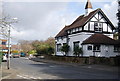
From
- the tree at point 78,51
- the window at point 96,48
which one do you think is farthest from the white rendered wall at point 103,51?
the tree at point 78,51

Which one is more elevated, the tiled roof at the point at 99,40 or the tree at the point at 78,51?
the tiled roof at the point at 99,40

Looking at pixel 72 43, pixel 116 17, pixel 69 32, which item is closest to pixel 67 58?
pixel 72 43

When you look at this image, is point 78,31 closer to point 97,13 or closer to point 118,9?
point 97,13

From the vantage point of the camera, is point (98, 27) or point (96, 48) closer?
point (96, 48)

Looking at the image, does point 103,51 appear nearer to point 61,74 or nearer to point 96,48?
point 96,48

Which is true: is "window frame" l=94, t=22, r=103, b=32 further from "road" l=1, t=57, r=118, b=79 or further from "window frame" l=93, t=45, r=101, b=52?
"road" l=1, t=57, r=118, b=79

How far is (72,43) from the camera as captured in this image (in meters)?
40.6

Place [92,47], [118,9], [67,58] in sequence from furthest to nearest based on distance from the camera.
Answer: [67,58] < [92,47] < [118,9]

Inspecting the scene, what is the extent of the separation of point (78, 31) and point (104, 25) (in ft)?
17.2

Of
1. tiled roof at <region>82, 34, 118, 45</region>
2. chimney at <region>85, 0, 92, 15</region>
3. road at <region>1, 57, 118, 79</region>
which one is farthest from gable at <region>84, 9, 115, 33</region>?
road at <region>1, 57, 118, 79</region>

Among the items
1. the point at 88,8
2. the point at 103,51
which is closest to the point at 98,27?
the point at 103,51

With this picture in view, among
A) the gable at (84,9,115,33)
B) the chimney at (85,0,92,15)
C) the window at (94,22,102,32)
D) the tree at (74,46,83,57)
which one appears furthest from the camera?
the chimney at (85,0,92,15)

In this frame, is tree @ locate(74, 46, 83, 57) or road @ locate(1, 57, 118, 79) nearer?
road @ locate(1, 57, 118, 79)

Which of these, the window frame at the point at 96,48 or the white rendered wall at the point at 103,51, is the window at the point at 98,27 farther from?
the window frame at the point at 96,48
